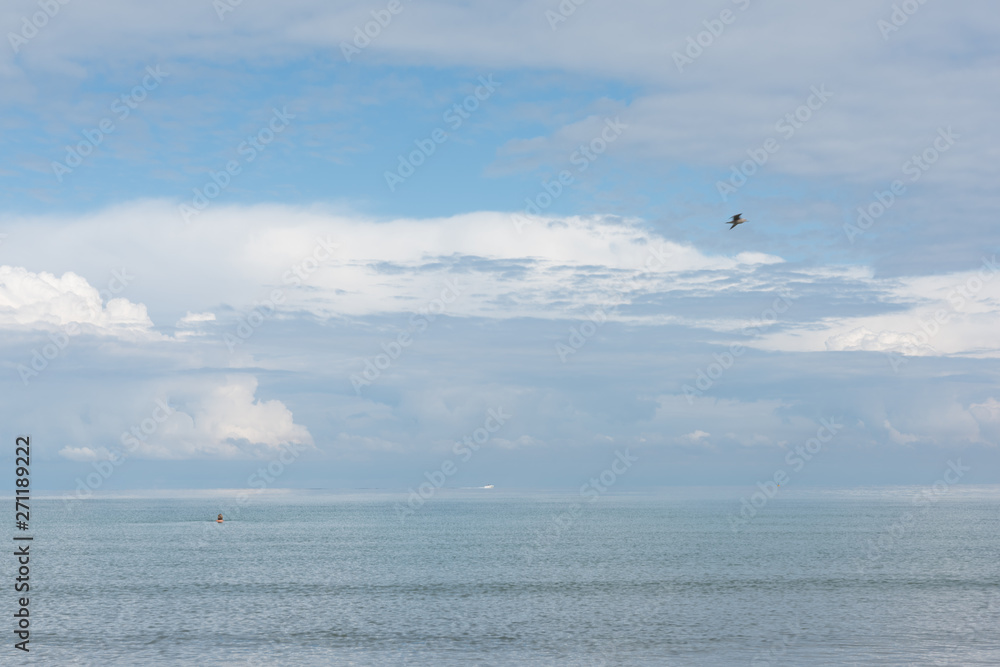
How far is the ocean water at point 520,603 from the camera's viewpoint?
56.9 metres

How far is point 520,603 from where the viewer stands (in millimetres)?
76312

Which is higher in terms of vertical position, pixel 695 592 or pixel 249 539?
pixel 249 539

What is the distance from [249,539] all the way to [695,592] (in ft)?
311

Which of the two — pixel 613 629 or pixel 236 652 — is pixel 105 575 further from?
pixel 613 629

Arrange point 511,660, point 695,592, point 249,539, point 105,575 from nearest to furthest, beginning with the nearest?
point 511,660, point 695,592, point 105,575, point 249,539

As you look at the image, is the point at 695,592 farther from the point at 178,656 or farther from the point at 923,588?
the point at 178,656

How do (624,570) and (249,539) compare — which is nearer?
(624,570)

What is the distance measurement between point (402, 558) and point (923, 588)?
202 ft

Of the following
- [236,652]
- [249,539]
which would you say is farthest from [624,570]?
[249,539]

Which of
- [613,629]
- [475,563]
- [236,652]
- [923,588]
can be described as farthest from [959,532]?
[236,652]

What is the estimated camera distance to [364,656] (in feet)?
186

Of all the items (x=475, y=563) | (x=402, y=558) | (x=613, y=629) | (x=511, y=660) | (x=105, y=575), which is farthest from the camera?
(x=402, y=558)

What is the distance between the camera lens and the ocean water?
5691cm

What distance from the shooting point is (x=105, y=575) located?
96.9m
